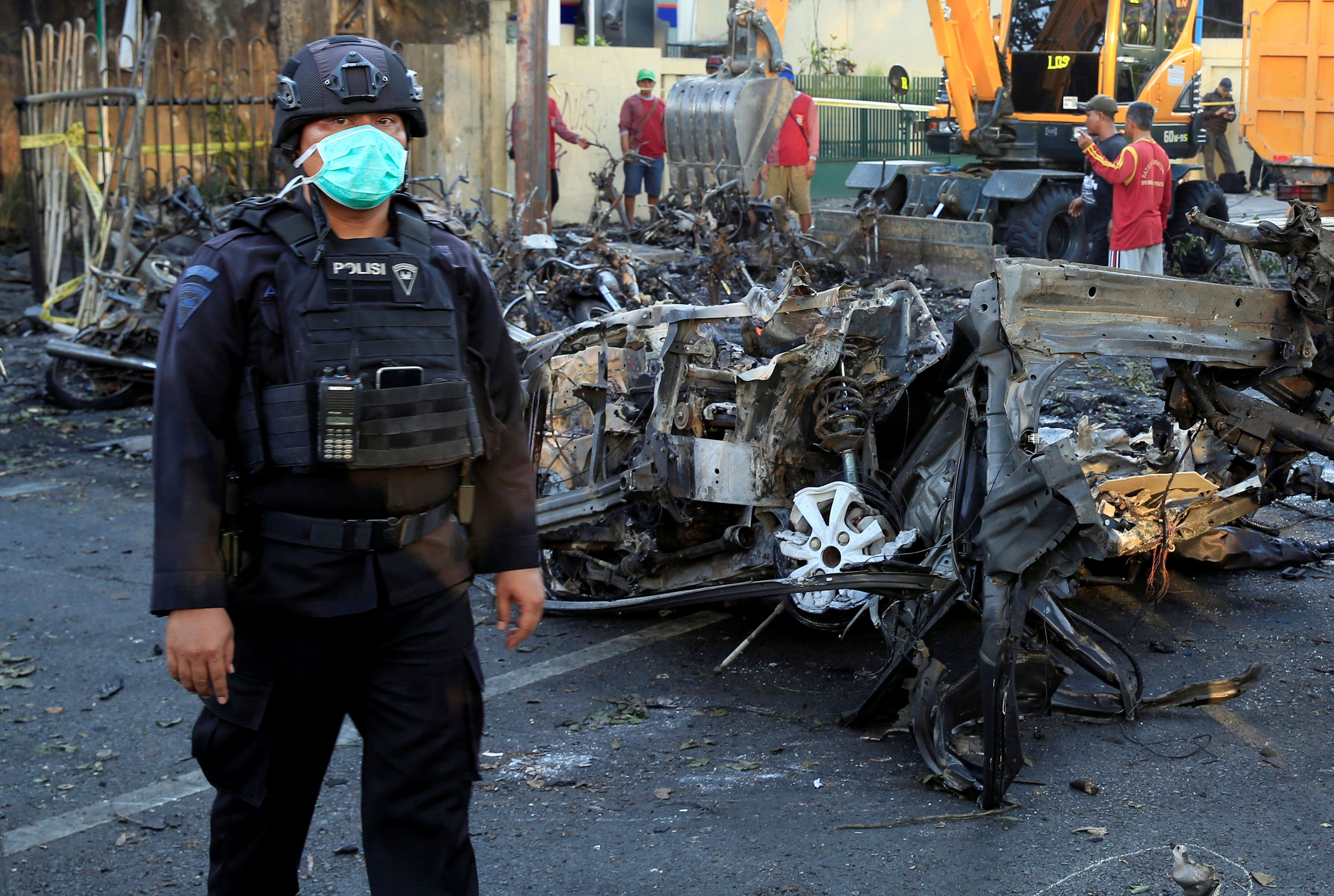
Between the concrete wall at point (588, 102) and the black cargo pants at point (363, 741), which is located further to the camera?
the concrete wall at point (588, 102)

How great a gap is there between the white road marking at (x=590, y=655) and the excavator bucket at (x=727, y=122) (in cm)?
643

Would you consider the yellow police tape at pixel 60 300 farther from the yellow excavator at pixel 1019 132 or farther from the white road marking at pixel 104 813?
the white road marking at pixel 104 813

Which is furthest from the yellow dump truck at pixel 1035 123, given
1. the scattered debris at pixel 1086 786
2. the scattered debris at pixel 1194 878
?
the scattered debris at pixel 1194 878

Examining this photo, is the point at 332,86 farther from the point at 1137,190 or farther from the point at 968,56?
the point at 968,56

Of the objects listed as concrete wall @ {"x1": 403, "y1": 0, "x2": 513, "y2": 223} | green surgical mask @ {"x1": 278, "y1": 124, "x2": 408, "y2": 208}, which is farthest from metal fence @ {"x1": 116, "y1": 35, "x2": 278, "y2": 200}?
green surgical mask @ {"x1": 278, "y1": 124, "x2": 408, "y2": 208}

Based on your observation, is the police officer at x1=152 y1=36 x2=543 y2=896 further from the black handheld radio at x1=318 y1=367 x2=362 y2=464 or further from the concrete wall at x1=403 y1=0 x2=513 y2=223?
the concrete wall at x1=403 y1=0 x2=513 y2=223

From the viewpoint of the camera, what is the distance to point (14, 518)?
22.5ft

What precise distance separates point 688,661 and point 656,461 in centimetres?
79

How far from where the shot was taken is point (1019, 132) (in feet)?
44.7

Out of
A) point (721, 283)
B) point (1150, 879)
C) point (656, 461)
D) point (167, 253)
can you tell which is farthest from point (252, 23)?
point (1150, 879)

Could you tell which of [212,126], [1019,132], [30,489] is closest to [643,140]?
[1019,132]

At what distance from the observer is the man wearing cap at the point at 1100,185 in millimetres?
9883

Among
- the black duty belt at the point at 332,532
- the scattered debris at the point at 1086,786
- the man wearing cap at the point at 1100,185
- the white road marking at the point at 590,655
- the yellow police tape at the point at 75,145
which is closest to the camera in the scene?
the black duty belt at the point at 332,532

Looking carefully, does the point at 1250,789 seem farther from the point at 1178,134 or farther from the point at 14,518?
the point at 1178,134
